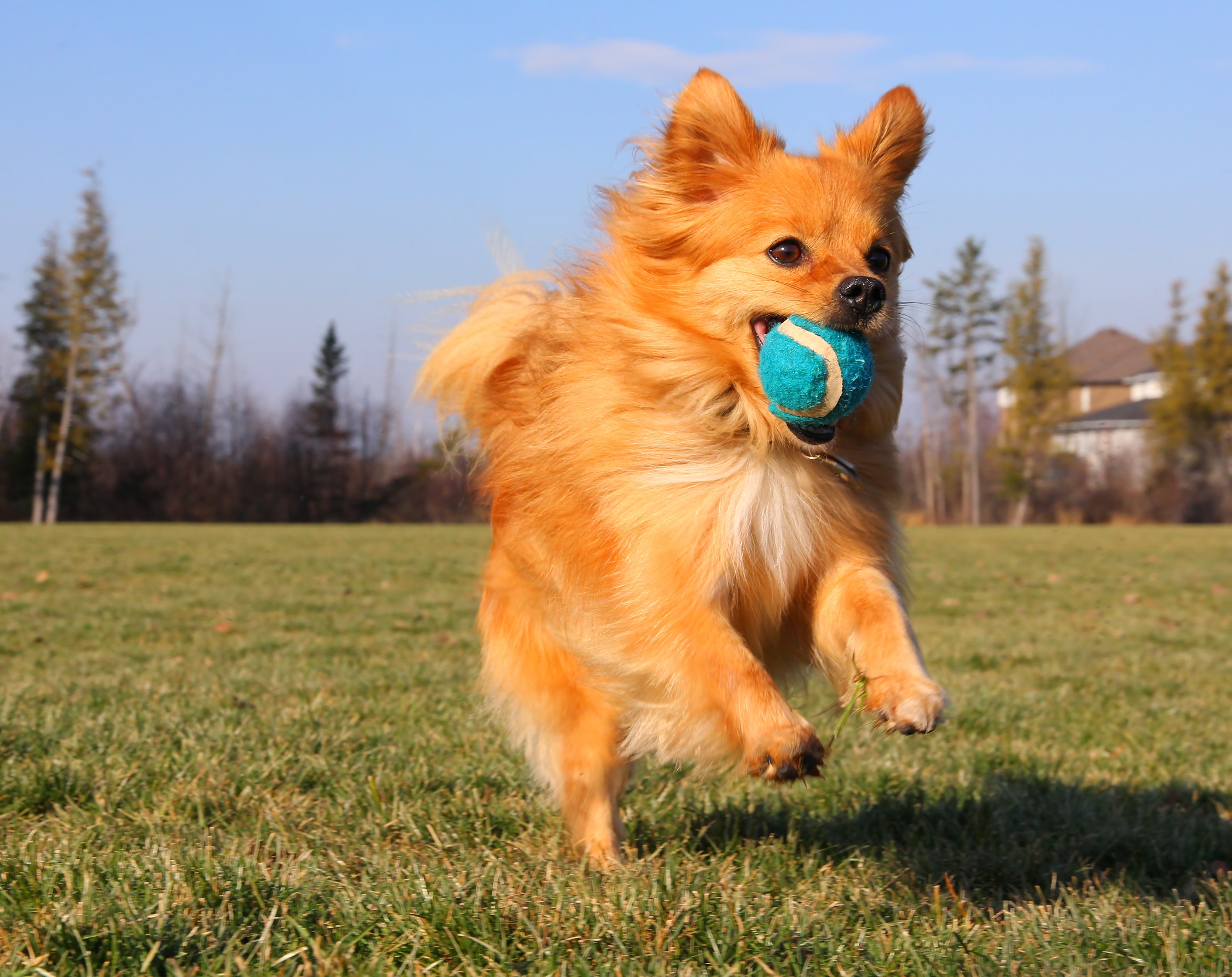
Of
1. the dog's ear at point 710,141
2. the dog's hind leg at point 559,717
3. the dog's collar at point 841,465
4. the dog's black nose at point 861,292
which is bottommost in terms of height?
the dog's hind leg at point 559,717

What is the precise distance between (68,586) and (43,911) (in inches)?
415

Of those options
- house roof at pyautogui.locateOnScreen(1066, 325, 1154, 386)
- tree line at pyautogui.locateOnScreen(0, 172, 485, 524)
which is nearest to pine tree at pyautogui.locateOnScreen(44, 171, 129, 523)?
tree line at pyautogui.locateOnScreen(0, 172, 485, 524)

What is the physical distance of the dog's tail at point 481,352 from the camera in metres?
4.19

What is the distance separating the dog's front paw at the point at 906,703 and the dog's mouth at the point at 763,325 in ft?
3.52

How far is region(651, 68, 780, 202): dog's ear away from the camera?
11.9 ft

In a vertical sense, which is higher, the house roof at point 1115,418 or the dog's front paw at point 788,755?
the house roof at point 1115,418

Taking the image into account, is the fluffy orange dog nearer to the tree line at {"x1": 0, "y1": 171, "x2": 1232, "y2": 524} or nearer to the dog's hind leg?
the dog's hind leg

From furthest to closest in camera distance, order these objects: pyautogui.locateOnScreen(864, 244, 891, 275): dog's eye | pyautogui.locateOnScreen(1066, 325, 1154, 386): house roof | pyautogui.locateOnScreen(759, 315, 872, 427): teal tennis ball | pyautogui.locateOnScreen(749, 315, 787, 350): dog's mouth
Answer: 1. pyautogui.locateOnScreen(1066, 325, 1154, 386): house roof
2. pyautogui.locateOnScreen(864, 244, 891, 275): dog's eye
3. pyautogui.locateOnScreen(749, 315, 787, 350): dog's mouth
4. pyautogui.locateOnScreen(759, 315, 872, 427): teal tennis ball

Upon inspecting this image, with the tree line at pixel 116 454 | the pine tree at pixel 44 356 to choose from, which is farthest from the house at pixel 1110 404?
the pine tree at pixel 44 356

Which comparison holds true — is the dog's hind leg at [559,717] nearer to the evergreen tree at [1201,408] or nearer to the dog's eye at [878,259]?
the dog's eye at [878,259]

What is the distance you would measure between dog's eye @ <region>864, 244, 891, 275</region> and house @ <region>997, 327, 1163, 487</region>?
153 feet

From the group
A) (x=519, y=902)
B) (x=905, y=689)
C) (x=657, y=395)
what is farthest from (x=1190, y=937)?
(x=657, y=395)

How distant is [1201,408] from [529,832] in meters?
50.5

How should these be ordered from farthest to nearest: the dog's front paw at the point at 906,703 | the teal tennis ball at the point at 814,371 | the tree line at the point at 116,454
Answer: the tree line at the point at 116,454, the teal tennis ball at the point at 814,371, the dog's front paw at the point at 906,703
